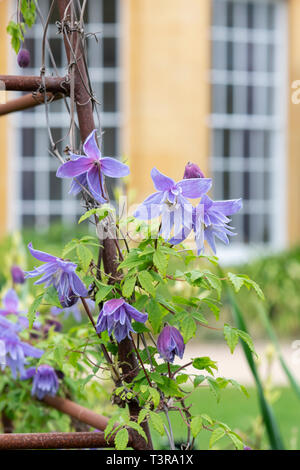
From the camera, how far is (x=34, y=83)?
113 cm

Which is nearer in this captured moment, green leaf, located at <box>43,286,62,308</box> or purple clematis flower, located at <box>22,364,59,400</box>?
green leaf, located at <box>43,286,62,308</box>

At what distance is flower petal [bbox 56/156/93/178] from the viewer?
99 centimetres

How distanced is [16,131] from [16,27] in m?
7.26

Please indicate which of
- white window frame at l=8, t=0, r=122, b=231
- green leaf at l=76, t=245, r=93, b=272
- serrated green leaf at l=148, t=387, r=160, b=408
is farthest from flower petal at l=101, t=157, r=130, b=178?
white window frame at l=8, t=0, r=122, b=231

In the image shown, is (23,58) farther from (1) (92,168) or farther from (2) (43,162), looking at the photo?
(2) (43,162)

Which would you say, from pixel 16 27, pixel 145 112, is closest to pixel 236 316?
pixel 16 27

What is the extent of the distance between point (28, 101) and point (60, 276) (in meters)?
0.34

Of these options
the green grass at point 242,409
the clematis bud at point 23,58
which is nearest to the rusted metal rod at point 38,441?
the clematis bud at point 23,58

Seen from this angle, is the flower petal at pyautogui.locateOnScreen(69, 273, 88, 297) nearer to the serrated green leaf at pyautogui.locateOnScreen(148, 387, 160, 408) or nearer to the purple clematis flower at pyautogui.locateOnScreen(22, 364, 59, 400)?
the serrated green leaf at pyautogui.locateOnScreen(148, 387, 160, 408)

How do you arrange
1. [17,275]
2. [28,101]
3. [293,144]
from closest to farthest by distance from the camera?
[28,101] < [17,275] < [293,144]

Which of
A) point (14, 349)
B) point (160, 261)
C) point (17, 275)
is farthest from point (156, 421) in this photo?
point (17, 275)

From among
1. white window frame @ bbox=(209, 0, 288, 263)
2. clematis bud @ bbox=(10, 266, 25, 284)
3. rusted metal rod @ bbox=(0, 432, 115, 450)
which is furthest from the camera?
white window frame @ bbox=(209, 0, 288, 263)

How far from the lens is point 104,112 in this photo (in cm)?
839
